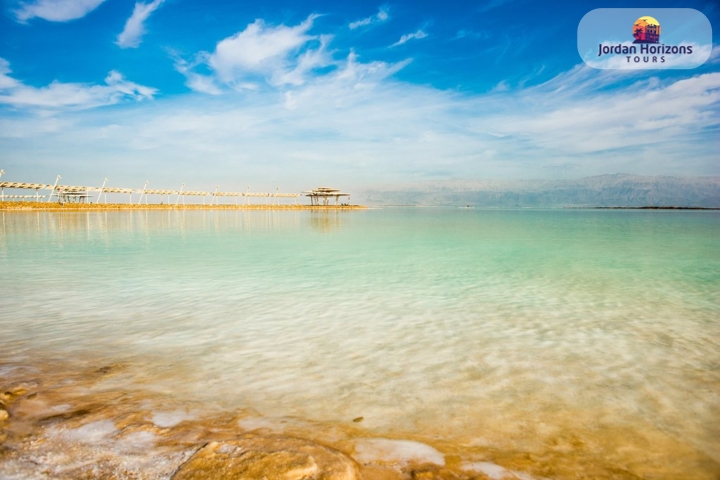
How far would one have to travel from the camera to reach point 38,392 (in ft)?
10.1

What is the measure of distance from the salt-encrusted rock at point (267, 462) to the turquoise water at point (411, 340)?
1.70ft

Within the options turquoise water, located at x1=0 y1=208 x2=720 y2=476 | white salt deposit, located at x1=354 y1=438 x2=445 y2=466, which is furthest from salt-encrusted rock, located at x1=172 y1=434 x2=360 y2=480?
turquoise water, located at x1=0 y1=208 x2=720 y2=476

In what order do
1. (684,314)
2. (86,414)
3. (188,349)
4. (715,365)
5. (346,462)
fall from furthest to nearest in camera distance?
(684,314) → (188,349) → (715,365) → (86,414) → (346,462)

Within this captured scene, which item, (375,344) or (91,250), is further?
(91,250)

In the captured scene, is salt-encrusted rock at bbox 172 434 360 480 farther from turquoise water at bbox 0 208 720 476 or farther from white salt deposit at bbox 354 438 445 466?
turquoise water at bbox 0 208 720 476

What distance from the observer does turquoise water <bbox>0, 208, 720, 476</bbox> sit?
2988mm

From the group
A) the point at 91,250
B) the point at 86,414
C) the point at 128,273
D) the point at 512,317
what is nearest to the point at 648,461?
the point at 512,317

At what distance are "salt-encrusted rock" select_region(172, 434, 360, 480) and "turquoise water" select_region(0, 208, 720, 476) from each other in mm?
518

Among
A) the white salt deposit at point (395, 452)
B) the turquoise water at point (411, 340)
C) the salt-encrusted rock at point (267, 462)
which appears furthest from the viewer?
the turquoise water at point (411, 340)

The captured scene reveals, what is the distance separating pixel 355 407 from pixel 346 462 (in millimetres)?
849

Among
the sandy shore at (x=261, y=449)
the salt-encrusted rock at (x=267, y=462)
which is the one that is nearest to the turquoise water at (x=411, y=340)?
the sandy shore at (x=261, y=449)

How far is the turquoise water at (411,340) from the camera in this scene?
9.80 ft

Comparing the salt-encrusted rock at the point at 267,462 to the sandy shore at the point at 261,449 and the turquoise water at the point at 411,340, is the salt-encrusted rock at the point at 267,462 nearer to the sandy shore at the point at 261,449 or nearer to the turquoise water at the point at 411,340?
the sandy shore at the point at 261,449

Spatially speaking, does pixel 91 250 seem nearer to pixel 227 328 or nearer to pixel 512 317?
pixel 227 328
